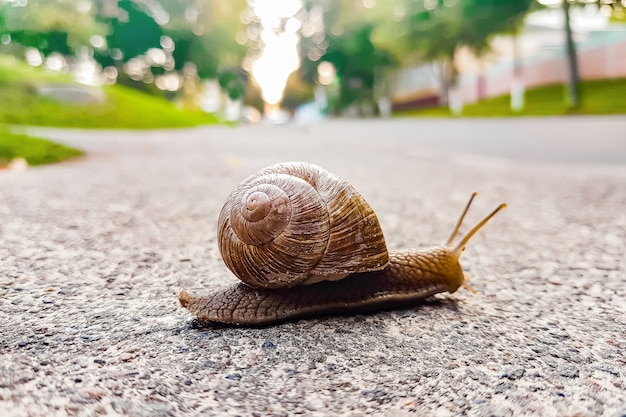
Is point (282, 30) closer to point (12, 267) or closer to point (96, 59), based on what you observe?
point (96, 59)

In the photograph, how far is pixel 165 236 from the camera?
2.71 m

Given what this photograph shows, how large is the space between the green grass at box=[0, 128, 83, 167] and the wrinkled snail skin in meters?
4.55

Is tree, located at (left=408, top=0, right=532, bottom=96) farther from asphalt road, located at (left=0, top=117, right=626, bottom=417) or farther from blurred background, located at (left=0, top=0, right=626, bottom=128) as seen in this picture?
asphalt road, located at (left=0, top=117, right=626, bottom=417)

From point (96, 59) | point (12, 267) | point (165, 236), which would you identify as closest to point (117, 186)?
point (165, 236)

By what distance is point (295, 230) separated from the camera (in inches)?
60.6

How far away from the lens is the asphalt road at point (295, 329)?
1187 millimetres

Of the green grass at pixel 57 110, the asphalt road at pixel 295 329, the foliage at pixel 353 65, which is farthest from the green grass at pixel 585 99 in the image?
the foliage at pixel 353 65

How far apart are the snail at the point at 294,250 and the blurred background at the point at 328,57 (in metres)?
6.76

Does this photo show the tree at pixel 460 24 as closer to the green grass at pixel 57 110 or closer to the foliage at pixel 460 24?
the foliage at pixel 460 24

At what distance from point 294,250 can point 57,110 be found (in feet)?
39.9

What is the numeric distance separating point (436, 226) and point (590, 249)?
814mm

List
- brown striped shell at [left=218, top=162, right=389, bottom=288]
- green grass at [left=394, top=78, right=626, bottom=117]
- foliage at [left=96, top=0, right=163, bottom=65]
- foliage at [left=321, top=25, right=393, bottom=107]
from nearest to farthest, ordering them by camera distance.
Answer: brown striped shell at [left=218, top=162, right=389, bottom=288] → green grass at [left=394, top=78, right=626, bottom=117] → foliage at [left=96, top=0, right=163, bottom=65] → foliage at [left=321, top=25, right=393, bottom=107]

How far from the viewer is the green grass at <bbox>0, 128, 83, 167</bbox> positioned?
18.3 ft

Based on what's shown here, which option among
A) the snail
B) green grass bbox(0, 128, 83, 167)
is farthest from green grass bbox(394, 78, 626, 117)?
the snail
